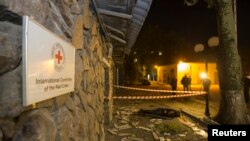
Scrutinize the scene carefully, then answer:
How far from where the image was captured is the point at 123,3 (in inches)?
160

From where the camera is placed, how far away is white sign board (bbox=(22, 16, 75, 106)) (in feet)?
5.43

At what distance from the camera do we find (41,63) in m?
1.85

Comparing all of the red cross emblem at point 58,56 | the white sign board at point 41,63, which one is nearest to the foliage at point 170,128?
the white sign board at point 41,63

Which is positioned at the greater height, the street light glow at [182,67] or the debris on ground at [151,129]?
the street light glow at [182,67]

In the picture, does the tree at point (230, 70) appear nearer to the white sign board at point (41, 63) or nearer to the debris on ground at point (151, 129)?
the debris on ground at point (151, 129)

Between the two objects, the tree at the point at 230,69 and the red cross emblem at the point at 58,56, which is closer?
the red cross emblem at the point at 58,56

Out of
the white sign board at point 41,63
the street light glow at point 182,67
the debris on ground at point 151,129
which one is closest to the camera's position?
the white sign board at point 41,63

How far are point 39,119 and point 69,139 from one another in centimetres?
96

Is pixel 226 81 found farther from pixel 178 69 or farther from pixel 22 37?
pixel 178 69

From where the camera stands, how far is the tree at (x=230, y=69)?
955cm

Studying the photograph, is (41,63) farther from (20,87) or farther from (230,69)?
(230,69)

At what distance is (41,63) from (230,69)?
29.3ft

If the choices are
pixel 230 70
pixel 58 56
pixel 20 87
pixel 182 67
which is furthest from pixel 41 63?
pixel 182 67

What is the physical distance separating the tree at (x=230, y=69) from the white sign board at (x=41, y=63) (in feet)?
27.1
